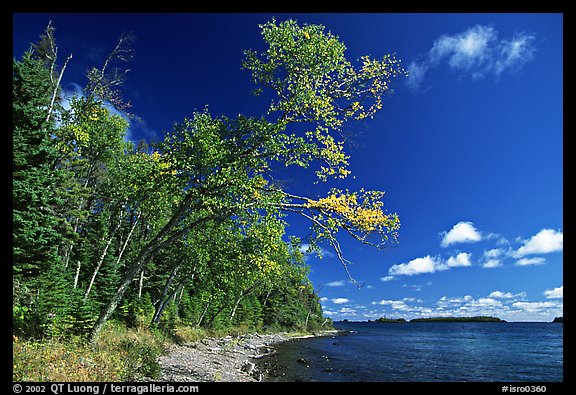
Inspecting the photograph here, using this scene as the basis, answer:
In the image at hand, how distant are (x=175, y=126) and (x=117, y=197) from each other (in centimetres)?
2043

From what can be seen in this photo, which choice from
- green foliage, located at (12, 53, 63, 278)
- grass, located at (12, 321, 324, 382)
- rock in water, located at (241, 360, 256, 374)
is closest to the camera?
grass, located at (12, 321, 324, 382)

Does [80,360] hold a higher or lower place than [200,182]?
lower

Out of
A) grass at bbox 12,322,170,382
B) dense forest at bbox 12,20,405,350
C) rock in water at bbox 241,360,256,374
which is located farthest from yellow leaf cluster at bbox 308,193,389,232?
rock in water at bbox 241,360,256,374

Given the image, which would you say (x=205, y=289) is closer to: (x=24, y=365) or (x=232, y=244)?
(x=232, y=244)

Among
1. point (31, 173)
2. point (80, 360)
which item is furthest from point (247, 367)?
point (31, 173)

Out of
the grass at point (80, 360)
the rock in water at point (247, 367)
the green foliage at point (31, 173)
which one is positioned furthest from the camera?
the rock in water at point (247, 367)

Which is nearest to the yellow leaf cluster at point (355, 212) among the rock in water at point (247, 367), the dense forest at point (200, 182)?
the dense forest at point (200, 182)

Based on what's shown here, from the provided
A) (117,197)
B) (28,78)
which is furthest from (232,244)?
(117,197)

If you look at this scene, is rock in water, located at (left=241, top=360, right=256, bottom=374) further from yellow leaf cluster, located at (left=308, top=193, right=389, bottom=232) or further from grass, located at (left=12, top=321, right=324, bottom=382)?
yellow leaf cluster, located at (left=308, top=193, right=389, bottom=232)

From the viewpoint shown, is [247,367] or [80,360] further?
[247,367]

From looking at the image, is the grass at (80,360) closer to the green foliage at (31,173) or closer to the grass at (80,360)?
the grass at (80,360)

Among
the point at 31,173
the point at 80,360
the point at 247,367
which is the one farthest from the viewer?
the point at 247,367

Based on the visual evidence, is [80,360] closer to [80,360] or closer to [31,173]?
[80,360]

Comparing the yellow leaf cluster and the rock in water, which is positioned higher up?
the yellow leaf cluster
